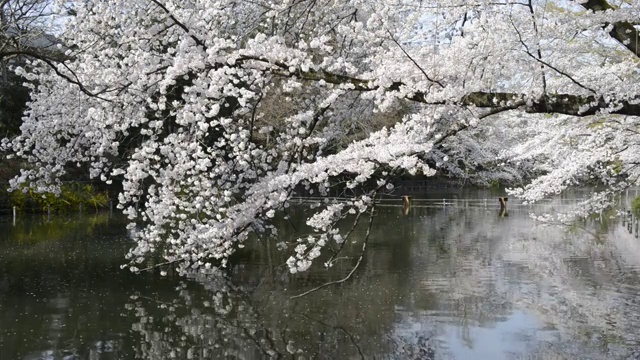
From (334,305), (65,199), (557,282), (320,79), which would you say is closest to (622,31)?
(320,79)


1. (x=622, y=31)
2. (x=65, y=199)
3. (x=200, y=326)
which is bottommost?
(x=200, y=326)

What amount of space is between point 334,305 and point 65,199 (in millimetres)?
14986

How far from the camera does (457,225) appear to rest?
64.0 ft

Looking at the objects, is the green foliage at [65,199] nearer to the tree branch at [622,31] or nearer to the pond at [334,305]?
the pond at [334,305]

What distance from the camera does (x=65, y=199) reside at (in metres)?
20.9

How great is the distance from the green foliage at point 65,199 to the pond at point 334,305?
510 centimetres

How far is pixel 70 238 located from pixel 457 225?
11.0 m

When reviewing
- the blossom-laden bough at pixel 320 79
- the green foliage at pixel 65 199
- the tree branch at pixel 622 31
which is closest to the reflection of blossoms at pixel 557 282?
the blossom-laden bough at pixel 320 79

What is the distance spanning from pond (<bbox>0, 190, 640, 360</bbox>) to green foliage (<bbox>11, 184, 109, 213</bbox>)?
5096 mm

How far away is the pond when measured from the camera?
6750 millimetres

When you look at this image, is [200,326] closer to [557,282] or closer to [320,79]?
[320,79]

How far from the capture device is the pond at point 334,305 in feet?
22.1

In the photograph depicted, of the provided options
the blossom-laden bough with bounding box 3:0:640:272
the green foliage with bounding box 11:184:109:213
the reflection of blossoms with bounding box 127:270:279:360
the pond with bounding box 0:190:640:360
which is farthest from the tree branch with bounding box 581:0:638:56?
the green foliage with bounding box 11:184:109:213

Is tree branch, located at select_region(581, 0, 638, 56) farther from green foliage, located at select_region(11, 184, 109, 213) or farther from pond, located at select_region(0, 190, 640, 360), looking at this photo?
green foliage, located at select_region(11, 184, 109, 213)
